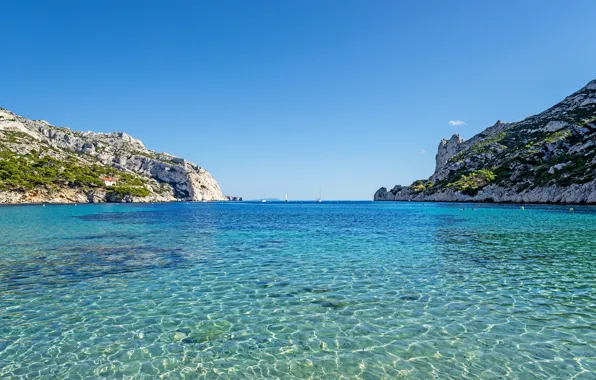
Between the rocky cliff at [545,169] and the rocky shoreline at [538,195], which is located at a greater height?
the rocky cliff at [545,169]

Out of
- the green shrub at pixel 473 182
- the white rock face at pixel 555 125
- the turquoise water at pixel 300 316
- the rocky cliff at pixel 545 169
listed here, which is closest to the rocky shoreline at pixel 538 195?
the rocky cliff at pixel 545 169

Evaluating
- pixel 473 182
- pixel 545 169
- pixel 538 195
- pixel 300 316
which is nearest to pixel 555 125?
A: pixel 473 182

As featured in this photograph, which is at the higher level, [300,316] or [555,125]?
[555,125]

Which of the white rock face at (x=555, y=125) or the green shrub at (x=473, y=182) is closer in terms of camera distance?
the green shrub at (x=473, y=182)

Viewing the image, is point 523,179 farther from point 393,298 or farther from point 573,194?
point 393,298

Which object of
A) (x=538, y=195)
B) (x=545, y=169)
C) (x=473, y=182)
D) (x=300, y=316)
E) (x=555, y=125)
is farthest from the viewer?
(x=555, y=125)

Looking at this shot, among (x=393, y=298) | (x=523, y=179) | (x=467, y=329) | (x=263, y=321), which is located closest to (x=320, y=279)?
(x=393, y=298)

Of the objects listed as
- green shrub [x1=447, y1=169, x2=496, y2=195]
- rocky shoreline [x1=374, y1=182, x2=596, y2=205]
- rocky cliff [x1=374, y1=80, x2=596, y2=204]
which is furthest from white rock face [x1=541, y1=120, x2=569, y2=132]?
rocky shoreline [x1=374, y1=182, x2=596, y2=205]

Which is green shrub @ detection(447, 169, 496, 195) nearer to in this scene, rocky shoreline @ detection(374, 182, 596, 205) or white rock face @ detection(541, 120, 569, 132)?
rocky shoreline @ detection(374, 182, 596, 205)

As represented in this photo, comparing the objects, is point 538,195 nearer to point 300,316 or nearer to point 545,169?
point 545,169

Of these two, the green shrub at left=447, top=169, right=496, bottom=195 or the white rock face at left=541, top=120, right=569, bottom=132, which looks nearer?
the green shrub at left=447, top=169, right=496, bottom=195

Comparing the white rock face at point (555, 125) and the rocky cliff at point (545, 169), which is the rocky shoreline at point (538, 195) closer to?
the rocky cliff at point (545, 169)

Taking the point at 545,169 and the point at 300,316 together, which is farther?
the point at 545,169

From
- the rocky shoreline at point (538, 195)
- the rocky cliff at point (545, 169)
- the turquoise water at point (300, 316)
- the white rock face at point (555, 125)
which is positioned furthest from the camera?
the white rock face at point (555, 125)
